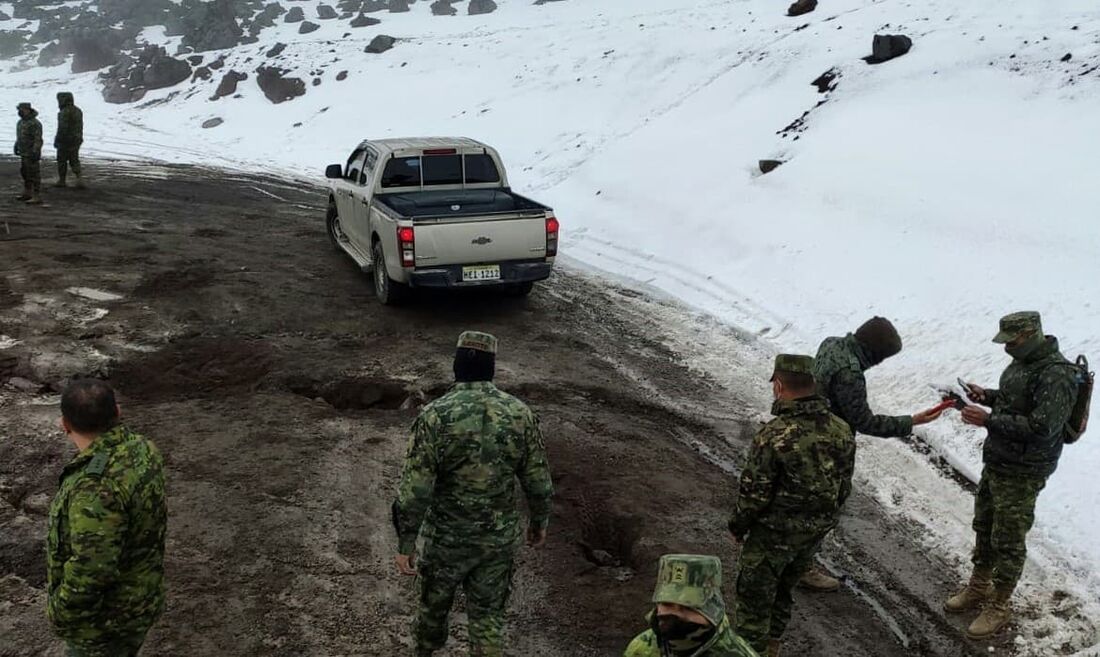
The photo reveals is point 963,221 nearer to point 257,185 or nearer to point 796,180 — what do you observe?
point 796,180

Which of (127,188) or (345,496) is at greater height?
(345,496)

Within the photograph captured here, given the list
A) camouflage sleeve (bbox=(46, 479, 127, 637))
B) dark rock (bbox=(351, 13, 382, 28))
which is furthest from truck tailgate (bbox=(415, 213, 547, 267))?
dark rock (bbox=(351, 13, 382, 28))

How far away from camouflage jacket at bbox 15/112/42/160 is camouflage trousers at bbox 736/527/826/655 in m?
15.1

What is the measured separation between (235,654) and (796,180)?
460 inches

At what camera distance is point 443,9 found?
49.7m

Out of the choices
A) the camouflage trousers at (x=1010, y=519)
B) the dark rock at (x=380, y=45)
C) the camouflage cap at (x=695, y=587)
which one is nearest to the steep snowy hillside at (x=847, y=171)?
the camouflage trousers at (x=1010, y=519)

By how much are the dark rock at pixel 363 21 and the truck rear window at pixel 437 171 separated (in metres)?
39.1

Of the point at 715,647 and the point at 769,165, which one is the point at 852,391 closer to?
the point at 715,647

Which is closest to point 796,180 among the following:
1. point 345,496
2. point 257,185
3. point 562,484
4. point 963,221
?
point 963,221

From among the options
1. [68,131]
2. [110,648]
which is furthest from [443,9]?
[110,648]

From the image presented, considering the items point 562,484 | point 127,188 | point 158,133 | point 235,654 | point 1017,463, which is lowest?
point 158,133

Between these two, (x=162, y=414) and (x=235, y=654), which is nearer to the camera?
(x=235, y=654)

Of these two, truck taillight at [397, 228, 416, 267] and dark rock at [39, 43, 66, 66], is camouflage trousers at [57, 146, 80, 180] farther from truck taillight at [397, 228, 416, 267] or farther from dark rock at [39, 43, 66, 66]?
dark rock at [39, 43, 66, 66]

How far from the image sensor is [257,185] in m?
19.9
